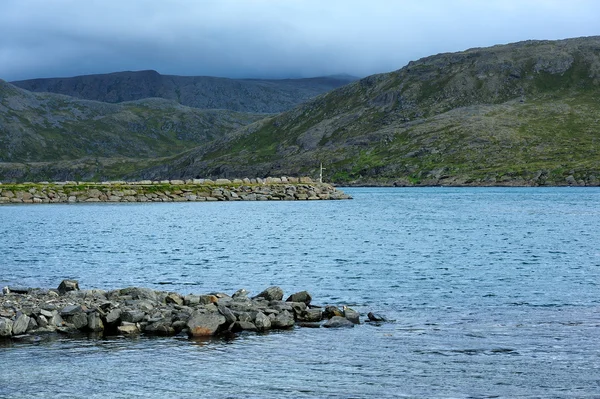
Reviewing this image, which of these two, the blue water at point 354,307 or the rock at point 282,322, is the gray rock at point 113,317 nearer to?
the blue water at point 354,307

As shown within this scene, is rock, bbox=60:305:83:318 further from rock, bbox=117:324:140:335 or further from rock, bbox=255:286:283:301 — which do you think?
rock, bbox=255:286:283:301

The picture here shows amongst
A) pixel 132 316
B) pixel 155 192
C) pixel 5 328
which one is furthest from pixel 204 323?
pixel 155 192

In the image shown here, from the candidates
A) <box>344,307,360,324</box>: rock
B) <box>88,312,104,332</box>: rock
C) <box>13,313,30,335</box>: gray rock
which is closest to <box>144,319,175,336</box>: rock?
<box>88,312,104,332</box>: rock

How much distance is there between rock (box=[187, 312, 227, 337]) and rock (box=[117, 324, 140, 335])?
243 cm

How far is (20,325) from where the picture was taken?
2905 centimetres

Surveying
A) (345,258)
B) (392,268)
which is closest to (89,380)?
(392,268)

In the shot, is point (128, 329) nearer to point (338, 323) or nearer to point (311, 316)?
point (311, 316)

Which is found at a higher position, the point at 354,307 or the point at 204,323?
the point at 204,323

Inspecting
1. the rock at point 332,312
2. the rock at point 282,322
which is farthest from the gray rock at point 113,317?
the rock at point 332,312

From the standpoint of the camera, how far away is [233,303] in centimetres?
3231

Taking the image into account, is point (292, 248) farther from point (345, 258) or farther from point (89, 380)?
point (89, 380)

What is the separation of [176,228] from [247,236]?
16.8 meters

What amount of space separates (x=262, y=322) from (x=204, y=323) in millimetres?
2694

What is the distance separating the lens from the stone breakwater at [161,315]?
29312 mm
